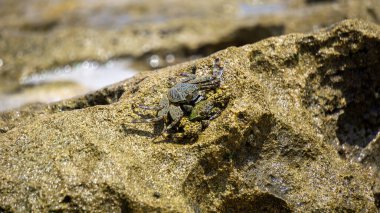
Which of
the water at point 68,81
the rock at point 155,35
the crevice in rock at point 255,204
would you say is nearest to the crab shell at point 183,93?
the crevice in rock at point 255,204

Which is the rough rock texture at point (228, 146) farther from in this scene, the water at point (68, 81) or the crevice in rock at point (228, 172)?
the water at point (68, 81)

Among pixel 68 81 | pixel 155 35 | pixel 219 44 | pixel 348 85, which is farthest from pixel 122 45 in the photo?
pixel 348 85

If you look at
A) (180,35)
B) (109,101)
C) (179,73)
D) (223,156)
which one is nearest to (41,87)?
(180,35)

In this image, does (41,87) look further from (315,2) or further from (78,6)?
(315,2)

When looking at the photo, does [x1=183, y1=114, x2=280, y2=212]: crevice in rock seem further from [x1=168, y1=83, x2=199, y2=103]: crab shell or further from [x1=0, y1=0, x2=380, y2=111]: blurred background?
[x1=0, y1=0, x2=380, y2=111]: blurred background

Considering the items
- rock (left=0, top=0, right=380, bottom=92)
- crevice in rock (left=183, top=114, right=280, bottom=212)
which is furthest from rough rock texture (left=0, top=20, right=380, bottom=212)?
rock (left=0, top=0, right=380, bottom=92)

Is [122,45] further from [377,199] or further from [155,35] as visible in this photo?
[377,199]
